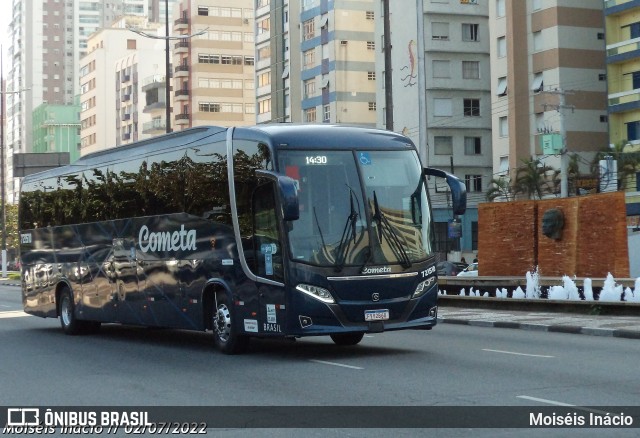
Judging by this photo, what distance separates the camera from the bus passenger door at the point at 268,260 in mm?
15914

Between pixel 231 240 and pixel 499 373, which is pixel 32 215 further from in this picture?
pixel 499 373

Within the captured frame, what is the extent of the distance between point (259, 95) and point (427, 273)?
85548mm

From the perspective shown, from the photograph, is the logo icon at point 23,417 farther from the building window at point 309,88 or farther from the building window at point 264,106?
the building window at point 264,106

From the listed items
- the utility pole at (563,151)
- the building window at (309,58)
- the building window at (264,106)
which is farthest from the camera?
the building window at (264,106)

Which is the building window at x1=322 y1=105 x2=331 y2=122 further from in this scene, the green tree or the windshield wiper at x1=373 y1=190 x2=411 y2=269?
the windshield wiper at x1=373 y1=190 x2=411 y2=269

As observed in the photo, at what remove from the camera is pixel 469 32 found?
80.8 metres

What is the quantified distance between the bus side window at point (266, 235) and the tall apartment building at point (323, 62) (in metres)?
71.9

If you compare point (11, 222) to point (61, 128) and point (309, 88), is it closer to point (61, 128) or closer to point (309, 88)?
point (61, 128)

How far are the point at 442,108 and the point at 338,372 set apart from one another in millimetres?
66897

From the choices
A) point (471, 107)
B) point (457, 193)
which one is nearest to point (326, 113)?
point (471, 107)

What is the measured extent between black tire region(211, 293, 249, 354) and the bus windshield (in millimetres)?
1961

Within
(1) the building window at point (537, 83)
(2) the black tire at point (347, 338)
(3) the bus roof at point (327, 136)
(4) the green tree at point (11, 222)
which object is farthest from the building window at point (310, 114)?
(3) the bus roof at point (327, 136)

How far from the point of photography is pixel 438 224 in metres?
80.3

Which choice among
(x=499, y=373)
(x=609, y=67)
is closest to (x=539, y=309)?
(x=499, y=373)
